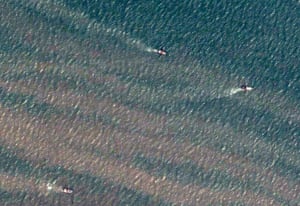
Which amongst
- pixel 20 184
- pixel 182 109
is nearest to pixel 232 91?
pixel 182 109

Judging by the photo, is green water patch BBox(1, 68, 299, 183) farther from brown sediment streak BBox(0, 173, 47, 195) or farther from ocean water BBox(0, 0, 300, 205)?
brown sediment streak BBox(0, 173, 47, 195)

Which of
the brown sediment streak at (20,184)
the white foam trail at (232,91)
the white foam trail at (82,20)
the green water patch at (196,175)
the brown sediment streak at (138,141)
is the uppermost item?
the white foam trail at (82,20)

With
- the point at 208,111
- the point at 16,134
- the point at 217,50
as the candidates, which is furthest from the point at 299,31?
the point at 16,134

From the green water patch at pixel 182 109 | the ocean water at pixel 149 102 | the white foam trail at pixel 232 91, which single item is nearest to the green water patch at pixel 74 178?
the ocean water at pixel 149 102

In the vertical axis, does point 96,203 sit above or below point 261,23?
below

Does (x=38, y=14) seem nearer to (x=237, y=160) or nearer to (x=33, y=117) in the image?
(x=33, y=117)

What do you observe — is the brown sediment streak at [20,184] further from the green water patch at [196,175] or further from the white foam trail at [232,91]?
the white foam trail at [232,91]
